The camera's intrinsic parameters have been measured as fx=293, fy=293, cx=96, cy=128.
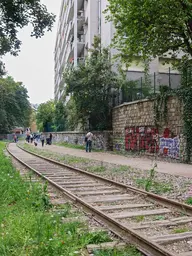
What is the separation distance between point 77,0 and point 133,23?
28.8 meters

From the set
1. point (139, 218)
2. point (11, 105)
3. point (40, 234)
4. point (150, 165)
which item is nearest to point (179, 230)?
point (139, 218)

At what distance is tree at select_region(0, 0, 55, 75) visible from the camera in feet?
Answer: 46.3

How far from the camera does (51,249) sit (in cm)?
362

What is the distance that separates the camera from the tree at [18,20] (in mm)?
14108

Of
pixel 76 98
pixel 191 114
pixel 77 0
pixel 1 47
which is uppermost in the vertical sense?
pixel 77 0

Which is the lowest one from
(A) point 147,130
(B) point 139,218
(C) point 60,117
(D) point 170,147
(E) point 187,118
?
(B) point 139,218

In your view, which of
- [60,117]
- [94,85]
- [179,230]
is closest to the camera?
[179,230]

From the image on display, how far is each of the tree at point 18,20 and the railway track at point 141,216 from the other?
31.1ft

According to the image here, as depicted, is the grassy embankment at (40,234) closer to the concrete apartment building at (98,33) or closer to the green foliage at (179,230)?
the green foliage at (179,230)

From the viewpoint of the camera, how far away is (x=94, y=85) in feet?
84.9

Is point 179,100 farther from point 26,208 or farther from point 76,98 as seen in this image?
point 26,208

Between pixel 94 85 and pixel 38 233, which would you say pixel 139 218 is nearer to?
pixel 38 233

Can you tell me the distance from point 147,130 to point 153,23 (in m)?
7.49

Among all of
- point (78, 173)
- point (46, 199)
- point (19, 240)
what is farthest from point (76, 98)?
point (19, 240)
